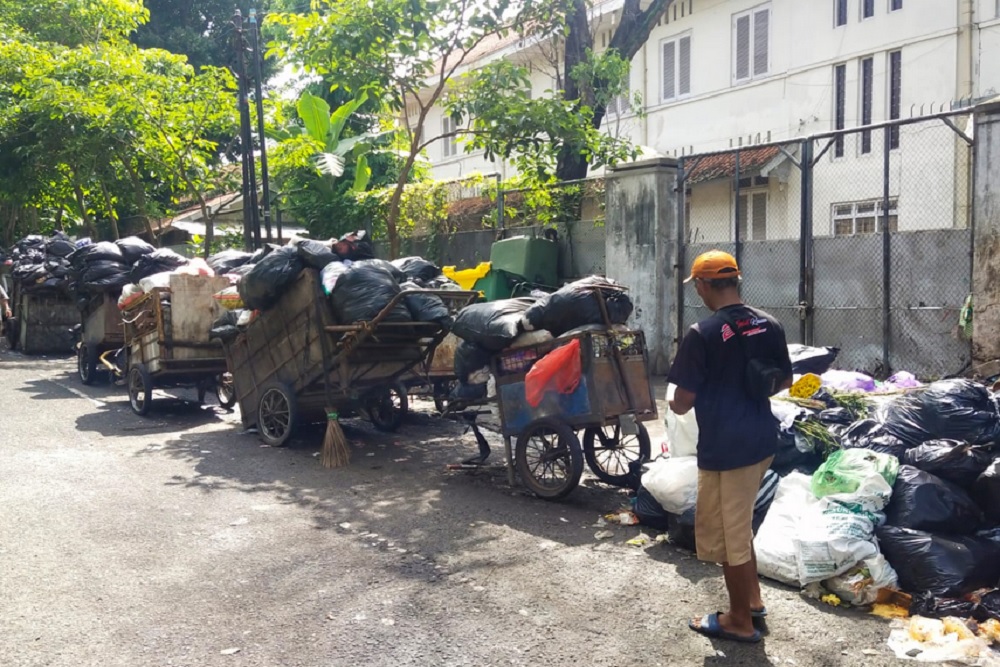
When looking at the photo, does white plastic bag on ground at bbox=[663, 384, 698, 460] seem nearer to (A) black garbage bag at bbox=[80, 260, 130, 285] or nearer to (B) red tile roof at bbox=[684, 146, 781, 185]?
(B) red tile roof at bbox=[684, 146, 781, 185]

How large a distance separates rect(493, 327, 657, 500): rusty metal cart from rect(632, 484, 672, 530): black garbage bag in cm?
53

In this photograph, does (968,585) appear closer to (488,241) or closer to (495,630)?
(495,630)

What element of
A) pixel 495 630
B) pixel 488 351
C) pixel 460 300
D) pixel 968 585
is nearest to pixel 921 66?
pixel 460 300

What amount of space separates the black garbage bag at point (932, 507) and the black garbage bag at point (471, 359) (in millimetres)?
2965

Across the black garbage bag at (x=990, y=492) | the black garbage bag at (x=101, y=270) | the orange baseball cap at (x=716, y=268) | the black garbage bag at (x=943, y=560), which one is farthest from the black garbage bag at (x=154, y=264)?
the black garbage bag at (x=990, y=492)

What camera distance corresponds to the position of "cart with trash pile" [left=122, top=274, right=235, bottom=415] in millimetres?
10062

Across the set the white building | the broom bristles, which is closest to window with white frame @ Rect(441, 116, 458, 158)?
the white building

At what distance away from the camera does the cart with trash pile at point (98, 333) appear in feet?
39.5

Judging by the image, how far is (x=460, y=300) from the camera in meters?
8.49

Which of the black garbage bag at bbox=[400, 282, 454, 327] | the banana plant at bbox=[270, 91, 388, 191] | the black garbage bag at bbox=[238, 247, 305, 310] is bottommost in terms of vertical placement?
the black garbage bag at bbox=[400, 282, 454, 327]

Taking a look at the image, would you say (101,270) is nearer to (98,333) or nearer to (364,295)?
(98,333)

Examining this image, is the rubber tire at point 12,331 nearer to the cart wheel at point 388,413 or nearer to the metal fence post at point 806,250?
the cart wheel at point 388,413

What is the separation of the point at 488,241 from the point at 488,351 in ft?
26.1

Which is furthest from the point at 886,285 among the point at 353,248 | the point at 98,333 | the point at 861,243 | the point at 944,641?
the point at 98,333
